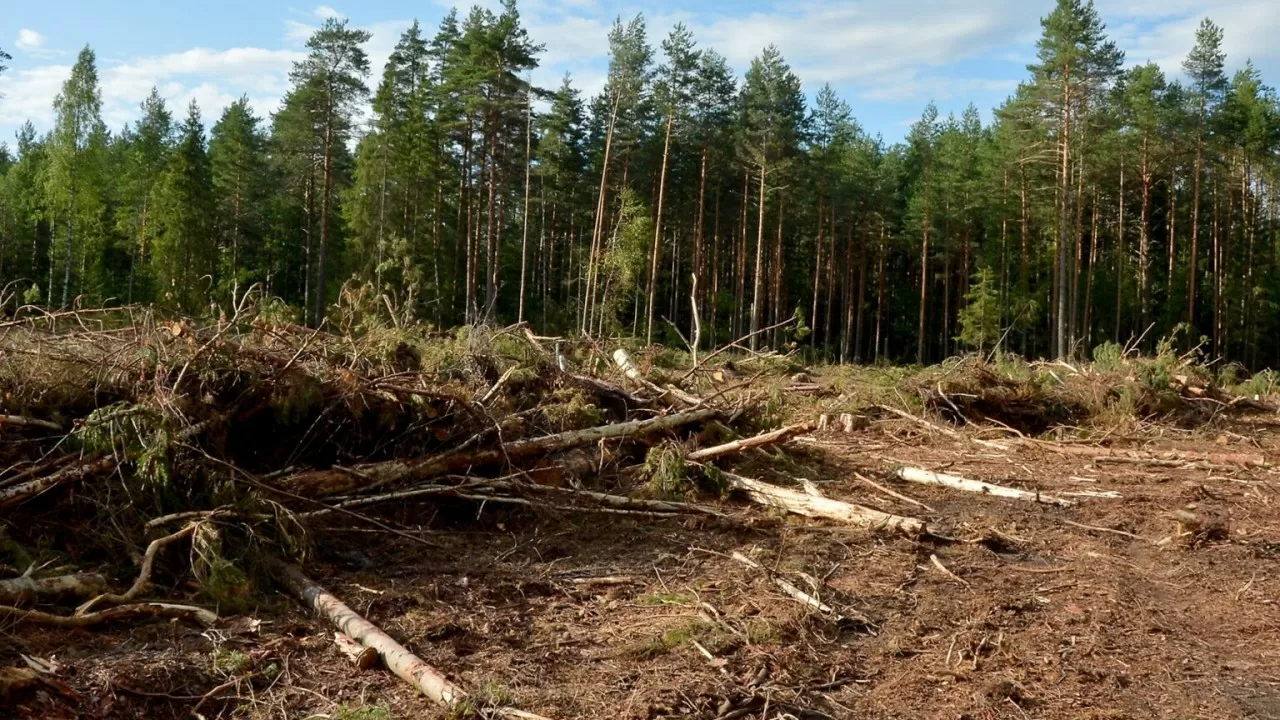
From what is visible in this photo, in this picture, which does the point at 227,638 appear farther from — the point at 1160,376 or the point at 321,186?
the point at 321,186

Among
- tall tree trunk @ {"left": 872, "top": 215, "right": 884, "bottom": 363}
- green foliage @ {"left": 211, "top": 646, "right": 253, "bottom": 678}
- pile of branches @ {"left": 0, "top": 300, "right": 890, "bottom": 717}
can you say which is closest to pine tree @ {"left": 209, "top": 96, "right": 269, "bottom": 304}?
tall tree trunk @ {"left": 872, "top": 215, "right": 884, "bottom": 363}

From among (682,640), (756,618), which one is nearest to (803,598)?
(756,618)

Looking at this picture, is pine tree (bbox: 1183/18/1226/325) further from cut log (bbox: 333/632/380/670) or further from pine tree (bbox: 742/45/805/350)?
cut log (bbox: 333/632/380/670)

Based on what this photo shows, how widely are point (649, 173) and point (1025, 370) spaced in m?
23.6

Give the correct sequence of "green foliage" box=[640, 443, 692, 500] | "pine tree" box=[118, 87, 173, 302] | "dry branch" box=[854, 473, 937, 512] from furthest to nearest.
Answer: "pine tree" box=[118, 87, 173, 302] → "dry branch" box=[854, 473, 937, 512] → "green foliage" box=[640, 443, 692, 500]

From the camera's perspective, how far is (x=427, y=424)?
703cm

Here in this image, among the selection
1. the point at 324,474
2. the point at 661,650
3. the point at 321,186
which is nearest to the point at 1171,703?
the point at 661,650

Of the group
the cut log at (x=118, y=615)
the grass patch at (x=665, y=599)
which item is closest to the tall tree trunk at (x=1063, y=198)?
the grass patch at (x=665, y=599)

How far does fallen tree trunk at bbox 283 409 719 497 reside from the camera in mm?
6172

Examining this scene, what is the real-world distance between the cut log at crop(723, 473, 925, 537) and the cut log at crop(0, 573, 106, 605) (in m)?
4.55

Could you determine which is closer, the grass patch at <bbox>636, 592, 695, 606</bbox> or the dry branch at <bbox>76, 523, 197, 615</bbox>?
the dry branch at <bbox>76, 523, 197, 615</bbox>

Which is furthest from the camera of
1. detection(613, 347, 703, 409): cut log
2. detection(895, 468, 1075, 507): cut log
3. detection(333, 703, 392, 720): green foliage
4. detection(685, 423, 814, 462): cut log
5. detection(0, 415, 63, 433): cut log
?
detection(613, 347, 703, 409): cut log

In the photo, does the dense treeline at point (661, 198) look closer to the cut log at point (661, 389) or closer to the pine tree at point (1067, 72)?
the pine tree at point (1067, 72)

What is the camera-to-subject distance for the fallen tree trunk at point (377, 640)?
3701 mm
